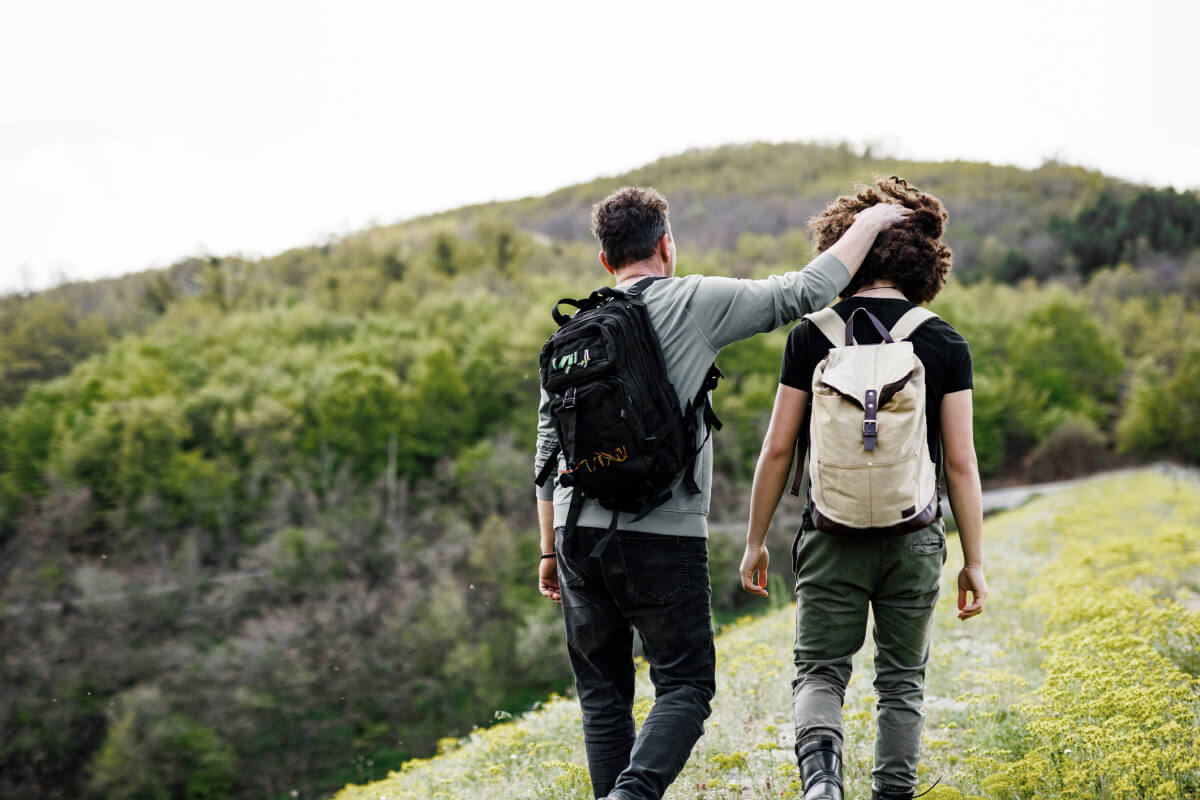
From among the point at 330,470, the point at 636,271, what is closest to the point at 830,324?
the point at 636,271

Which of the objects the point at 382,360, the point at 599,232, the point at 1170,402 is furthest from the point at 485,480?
the point at 1170,402

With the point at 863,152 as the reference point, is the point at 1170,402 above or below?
below

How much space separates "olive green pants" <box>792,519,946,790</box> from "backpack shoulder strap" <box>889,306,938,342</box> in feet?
1.94

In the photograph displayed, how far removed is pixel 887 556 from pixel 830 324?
724 millimetres

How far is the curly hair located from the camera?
266cm

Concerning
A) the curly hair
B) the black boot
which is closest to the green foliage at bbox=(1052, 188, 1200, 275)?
the curly hair

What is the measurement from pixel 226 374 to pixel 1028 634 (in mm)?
50333

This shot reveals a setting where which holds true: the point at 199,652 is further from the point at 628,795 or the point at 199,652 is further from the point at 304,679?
the point at 628,795

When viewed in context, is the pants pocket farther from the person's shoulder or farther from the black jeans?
the person's shoulder

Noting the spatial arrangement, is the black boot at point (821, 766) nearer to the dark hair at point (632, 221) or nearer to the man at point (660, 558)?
the man at point (660, 558)

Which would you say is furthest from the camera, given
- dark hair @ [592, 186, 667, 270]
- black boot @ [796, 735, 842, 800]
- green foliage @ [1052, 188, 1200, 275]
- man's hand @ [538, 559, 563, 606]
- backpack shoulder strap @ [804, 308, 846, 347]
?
green foliage @ [1052, 188, 1200, 275]

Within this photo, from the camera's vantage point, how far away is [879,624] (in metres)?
2.63

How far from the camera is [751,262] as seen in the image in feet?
273

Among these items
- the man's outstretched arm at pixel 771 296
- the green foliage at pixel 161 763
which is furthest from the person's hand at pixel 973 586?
the green foliage at pixel 161 763
